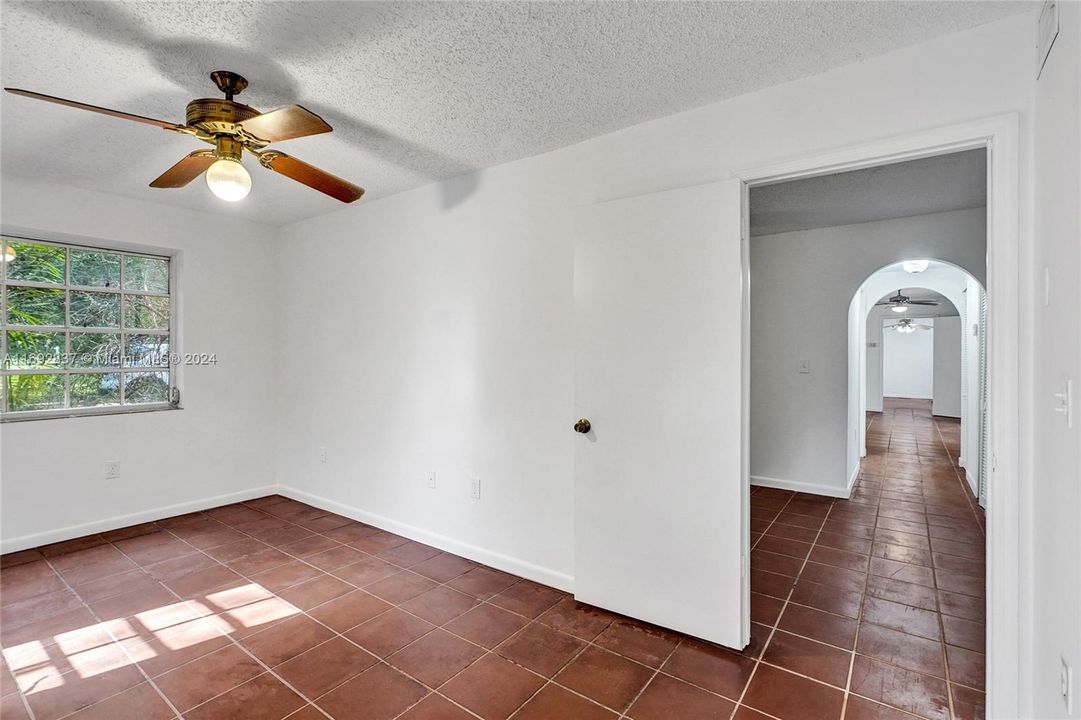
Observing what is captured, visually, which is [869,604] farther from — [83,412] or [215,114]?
[83,412]

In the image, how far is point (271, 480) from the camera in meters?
4.76

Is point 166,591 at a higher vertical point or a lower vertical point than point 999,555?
lower

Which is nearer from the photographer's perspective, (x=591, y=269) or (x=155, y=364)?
(x=591, y=269)

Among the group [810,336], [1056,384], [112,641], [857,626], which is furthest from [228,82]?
[810,336]

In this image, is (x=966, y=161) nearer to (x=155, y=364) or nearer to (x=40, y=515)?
(x=155, y=364)

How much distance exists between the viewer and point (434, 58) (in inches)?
79.3

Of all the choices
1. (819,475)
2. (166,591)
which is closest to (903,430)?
(819,475)

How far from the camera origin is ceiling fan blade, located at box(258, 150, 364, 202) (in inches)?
87.4

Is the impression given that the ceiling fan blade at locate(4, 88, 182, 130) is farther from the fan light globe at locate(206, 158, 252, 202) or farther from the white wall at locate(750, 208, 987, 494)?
the white wall at locate(750, 208, 987, 494)

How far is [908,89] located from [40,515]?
5.47m

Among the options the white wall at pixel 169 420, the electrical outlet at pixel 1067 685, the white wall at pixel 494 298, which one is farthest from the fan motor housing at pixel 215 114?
the electrical outlet at pixel 1067 685

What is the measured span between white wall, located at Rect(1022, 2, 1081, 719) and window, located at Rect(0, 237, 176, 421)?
5.23 meters

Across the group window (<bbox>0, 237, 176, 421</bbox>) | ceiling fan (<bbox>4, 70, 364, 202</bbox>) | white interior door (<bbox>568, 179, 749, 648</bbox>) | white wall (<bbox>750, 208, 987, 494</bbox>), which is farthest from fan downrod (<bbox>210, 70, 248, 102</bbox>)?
white wall (<bbox>750, 208, 987, 494</bbox>)

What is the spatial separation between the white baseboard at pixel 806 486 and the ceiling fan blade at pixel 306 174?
4.49 meters
